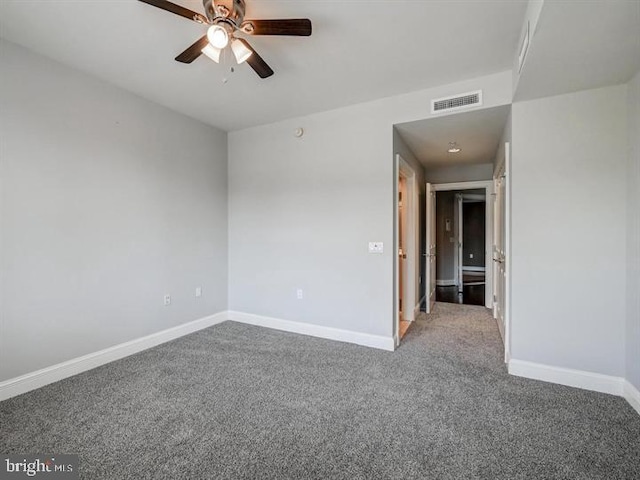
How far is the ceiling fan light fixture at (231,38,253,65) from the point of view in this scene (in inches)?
77.7

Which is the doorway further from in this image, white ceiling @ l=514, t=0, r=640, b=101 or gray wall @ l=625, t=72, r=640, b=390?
white ceiling @ l=514, t=0, r=640, b=101

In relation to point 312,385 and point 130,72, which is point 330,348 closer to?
point 312,385

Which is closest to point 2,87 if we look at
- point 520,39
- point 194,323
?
point 194,323

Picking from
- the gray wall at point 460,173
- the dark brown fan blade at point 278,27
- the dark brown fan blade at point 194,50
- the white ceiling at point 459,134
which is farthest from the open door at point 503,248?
the dark brown fan blade at point 194,50

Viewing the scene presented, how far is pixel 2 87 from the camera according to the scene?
2.29 metres

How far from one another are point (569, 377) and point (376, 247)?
1957 mm

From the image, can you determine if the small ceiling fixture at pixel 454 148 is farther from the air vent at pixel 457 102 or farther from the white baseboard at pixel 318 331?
the white baseboard at pixel 318 331

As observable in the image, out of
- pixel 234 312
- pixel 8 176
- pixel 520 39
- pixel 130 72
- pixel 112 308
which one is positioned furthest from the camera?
pixel 234 312

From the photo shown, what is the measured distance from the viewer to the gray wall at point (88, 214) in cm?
237

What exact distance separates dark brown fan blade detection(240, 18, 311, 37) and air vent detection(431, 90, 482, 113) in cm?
166

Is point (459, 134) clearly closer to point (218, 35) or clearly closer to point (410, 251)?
point (410, 251)

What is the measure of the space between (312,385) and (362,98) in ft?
9.38

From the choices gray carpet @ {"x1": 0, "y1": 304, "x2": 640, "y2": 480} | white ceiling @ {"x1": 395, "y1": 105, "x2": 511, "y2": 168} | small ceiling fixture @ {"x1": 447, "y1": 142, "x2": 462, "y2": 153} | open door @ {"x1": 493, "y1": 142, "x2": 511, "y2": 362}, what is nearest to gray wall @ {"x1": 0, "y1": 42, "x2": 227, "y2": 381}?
gray carpet @ {"x1": 0, "y1": 304, "x2": 640, "y2": 480}

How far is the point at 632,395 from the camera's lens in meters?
2.21
